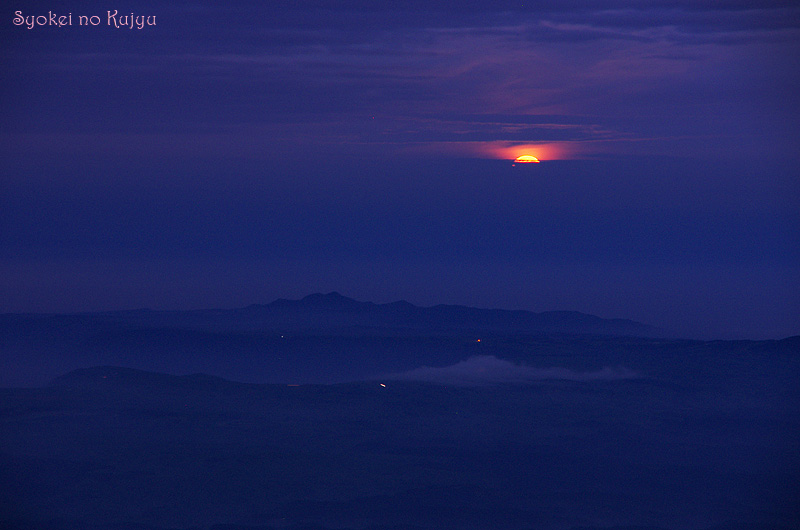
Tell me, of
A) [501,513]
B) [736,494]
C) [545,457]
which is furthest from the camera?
[545,457]

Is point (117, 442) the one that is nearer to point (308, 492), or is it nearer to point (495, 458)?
point (308, 492)

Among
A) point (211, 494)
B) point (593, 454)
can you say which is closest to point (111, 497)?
point (211, 494)

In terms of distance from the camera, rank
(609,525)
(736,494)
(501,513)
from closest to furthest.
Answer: (609,525), (501,513), (736,494)

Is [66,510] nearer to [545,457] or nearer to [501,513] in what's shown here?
[501,513]

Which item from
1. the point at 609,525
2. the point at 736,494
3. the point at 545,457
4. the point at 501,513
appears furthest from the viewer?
the point at 545,457

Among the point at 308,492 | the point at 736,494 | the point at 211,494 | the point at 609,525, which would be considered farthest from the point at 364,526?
the point at 736,494

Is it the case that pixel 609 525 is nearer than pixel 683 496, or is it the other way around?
pixel 609 525

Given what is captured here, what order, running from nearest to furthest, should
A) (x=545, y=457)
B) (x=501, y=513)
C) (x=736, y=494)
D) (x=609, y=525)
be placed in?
1. (x=609, y=525)
2. (x=501, y=513)
3. (x=736, y=494)
4. (x=545, y=457)

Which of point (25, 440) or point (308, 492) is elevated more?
point (25, 440)

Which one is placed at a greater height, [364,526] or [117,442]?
[117,442]
